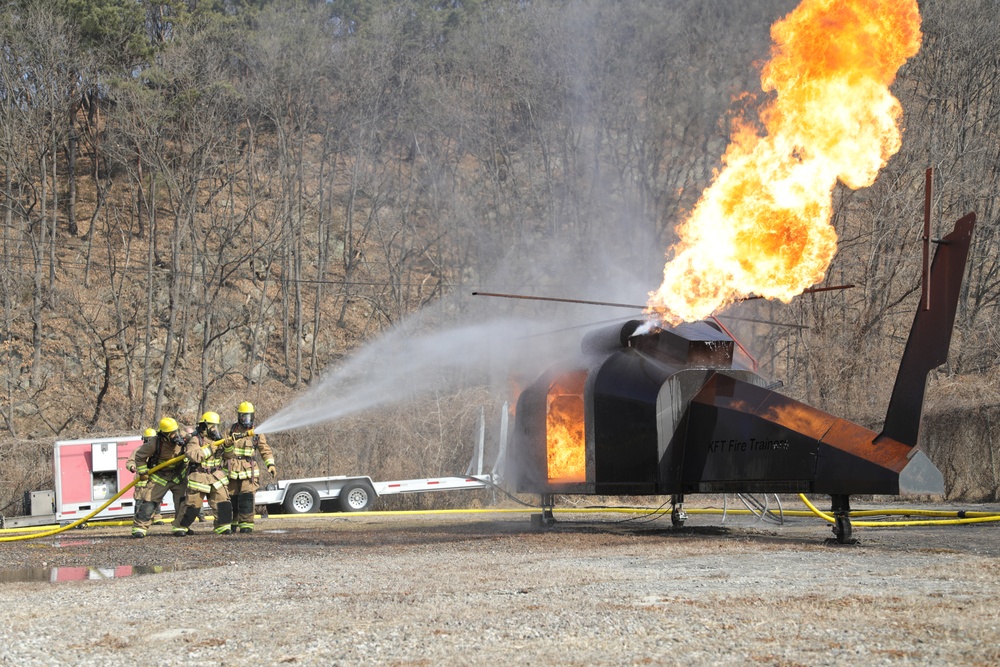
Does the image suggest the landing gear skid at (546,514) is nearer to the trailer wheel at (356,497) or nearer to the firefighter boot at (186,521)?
the firefighter boot at (186,521)

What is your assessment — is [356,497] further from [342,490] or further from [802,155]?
[802,155]

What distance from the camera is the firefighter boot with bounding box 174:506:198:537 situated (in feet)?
66.2

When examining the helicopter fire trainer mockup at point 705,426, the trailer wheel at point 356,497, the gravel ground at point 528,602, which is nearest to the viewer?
the gravel ground at point 528,602

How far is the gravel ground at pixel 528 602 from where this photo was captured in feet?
23.4

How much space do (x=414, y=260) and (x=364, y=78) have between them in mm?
9292

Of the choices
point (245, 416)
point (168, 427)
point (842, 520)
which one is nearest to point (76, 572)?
point (245, 416)

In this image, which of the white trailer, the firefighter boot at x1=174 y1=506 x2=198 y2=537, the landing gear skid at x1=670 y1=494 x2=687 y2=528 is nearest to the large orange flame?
the landing gear skid at x1=670 y1=494 x2=687 y2=528

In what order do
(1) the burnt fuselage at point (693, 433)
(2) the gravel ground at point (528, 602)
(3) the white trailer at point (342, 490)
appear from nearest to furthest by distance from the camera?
(2) the gravel ground at point (528, 602) < (1) the burnt fuselage at point (693, 433) < (3) the white trailer at point (342, 490)

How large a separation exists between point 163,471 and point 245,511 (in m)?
1.95

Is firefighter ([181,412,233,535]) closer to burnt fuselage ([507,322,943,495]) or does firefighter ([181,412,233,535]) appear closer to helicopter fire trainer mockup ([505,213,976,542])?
helicopter fire trainer mockup ([505,213,976,542])

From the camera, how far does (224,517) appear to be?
2011 centimetres

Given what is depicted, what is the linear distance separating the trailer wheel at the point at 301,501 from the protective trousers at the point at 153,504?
769 centimetres

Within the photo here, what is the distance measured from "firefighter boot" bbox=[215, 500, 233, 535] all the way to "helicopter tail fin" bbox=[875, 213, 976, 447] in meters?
12.1

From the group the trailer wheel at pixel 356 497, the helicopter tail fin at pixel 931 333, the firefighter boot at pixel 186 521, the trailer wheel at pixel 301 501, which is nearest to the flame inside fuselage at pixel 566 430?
the helicopter tail fin at pixel 931 333
